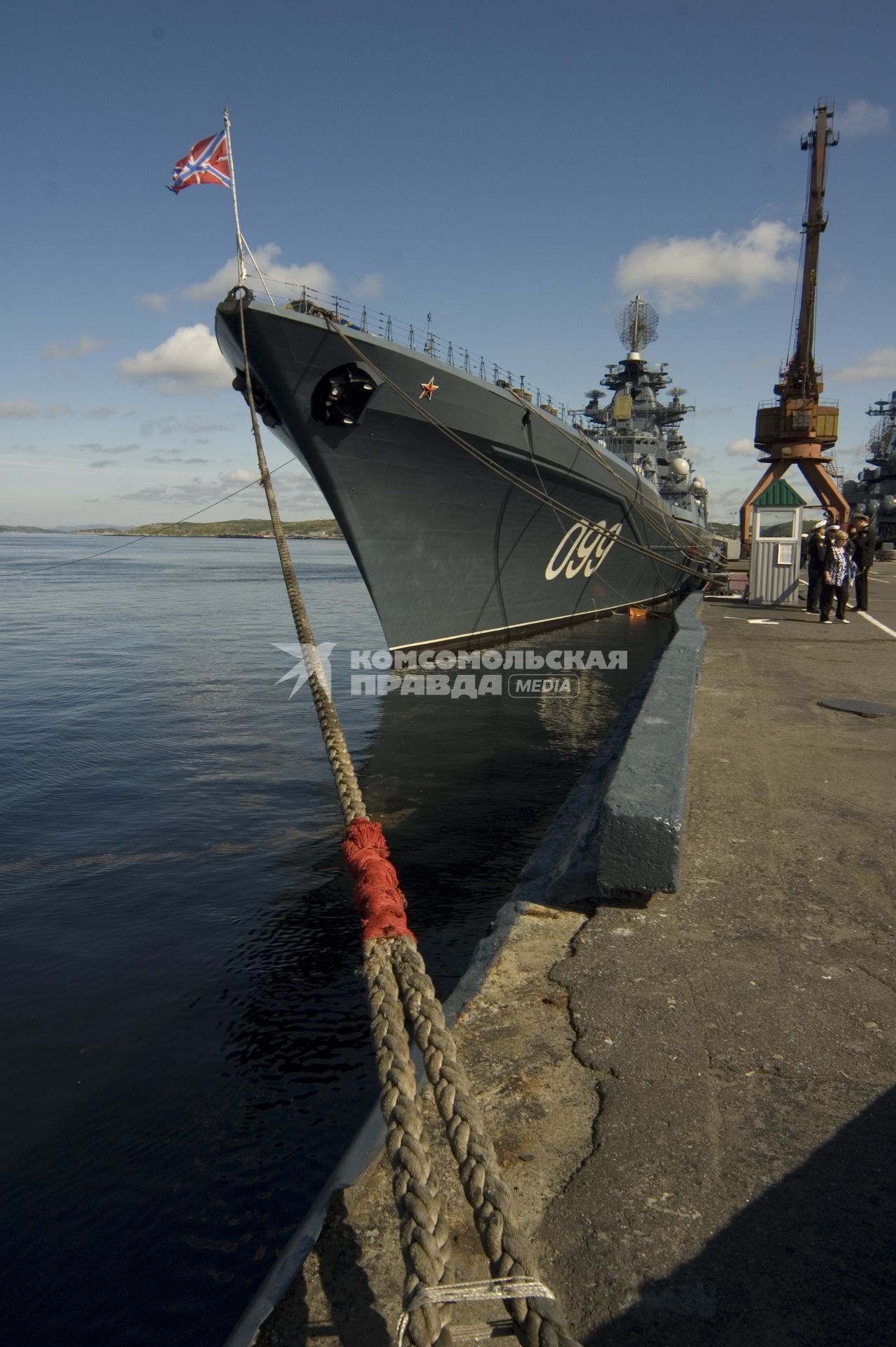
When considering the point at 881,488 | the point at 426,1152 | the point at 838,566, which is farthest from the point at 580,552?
the point at 881,488

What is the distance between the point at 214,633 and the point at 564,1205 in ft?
68.5

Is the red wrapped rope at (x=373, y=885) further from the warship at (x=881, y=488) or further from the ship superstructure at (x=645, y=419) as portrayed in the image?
the warship at (x=881, y=488)

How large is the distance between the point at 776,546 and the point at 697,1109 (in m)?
12.9

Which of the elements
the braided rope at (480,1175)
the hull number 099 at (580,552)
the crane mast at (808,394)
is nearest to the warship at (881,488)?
the crane mast at (808,394)

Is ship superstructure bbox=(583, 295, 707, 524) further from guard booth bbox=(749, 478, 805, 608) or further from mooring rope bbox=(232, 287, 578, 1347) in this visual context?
mooring rope bbox=(232, 287, 578, 1347)

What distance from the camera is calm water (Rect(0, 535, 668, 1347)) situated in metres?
2.91

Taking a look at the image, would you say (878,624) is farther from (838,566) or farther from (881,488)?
(881,488)

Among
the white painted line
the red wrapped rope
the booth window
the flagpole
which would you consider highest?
the flagpole

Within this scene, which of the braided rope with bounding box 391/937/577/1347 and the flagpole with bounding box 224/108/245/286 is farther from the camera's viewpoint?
the flagpole with bounding box 224/108/245/286

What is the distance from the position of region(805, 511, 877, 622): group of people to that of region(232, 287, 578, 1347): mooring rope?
10.2 m

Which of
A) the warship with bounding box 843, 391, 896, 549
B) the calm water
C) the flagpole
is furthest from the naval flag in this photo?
the warship with bounding box 843, 391, 896, 549

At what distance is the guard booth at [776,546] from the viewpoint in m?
13.1

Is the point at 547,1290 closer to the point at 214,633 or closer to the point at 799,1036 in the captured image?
the point at 799,1036

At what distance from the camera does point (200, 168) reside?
863cm
